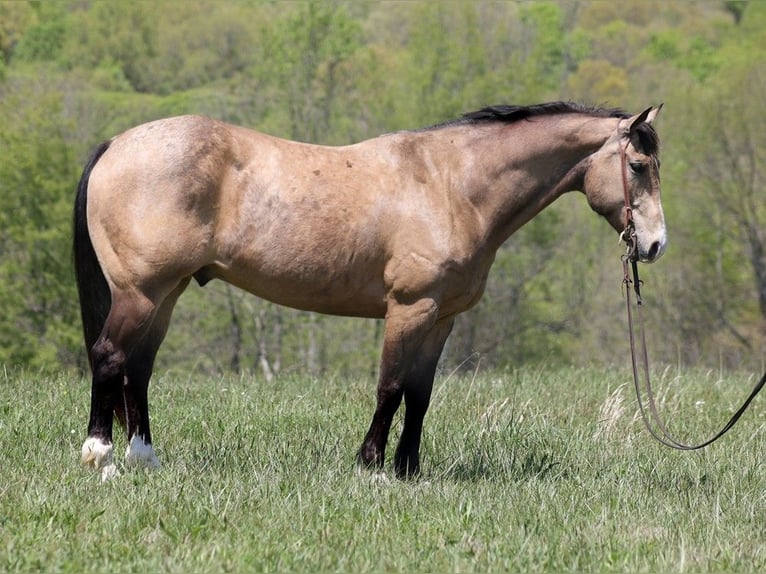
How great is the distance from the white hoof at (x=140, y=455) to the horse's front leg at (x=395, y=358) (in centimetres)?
121

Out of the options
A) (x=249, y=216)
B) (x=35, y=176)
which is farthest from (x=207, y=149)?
(x=35, y=176)

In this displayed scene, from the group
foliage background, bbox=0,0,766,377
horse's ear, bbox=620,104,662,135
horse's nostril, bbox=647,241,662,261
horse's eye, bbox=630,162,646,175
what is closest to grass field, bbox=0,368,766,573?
horse's nostril, bbox=647,241,662,261

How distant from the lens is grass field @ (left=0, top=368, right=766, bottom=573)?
459 centimetres

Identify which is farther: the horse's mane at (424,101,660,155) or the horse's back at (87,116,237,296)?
the horse's mane at (424,101,660,155)

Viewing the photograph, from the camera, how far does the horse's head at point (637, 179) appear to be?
21.4ft

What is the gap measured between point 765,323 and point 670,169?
19.6 feet

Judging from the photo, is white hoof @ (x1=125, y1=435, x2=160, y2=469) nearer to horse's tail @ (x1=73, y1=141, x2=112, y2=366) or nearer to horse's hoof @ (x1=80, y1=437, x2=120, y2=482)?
horse's hoof @ (x1=80, y1=437, x2=120, y2=482)

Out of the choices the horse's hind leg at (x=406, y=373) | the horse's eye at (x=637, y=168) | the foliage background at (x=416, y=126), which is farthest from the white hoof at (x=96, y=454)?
the foliage background at (x=416, y=126)

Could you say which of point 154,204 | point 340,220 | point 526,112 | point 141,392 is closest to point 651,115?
point 526,112

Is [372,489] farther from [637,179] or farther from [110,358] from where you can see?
[637,179]

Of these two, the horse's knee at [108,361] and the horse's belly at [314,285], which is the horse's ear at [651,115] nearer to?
the horse's belly at [314,285]

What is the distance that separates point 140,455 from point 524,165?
9.41 ft

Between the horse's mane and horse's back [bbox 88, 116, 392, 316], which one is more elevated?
the horse's mane

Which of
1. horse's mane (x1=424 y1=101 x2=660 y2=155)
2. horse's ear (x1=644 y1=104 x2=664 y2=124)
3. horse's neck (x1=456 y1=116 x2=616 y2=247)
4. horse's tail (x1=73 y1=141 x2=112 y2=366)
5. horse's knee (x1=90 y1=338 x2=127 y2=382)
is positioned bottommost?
horse's knee (x1=90 y1=338 x2=127 y2=382)
